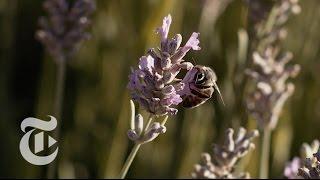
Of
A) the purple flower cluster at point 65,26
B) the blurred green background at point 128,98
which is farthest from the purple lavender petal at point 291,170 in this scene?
the purple flower cluster at point 65,26

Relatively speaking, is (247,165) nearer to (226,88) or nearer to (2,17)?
(226,88)

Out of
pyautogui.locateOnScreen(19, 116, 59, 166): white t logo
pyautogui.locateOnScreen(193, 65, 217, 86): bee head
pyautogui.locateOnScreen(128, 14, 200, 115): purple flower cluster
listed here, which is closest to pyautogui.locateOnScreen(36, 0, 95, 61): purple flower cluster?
pyautogui.locateOnScreen(19, 116, 59, 166): white t logo

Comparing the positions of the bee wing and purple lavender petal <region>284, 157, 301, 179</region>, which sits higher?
the bee wing

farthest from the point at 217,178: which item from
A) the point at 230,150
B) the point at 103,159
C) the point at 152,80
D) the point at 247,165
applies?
the point at 103,159

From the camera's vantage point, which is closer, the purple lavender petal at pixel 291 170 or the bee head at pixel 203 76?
the bee head at pixel 203 76

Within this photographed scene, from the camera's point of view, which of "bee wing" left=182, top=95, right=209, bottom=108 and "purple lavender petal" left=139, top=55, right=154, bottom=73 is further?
"bee wing" left=182, top=95, right=209, bottom=108

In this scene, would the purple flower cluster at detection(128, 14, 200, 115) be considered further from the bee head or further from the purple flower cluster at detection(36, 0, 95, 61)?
the purple flower cluster at detection(36, 0, 95, 61)

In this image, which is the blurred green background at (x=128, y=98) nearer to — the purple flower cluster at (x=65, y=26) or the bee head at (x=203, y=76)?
the purple flower cluster at (x=65, y=26)
